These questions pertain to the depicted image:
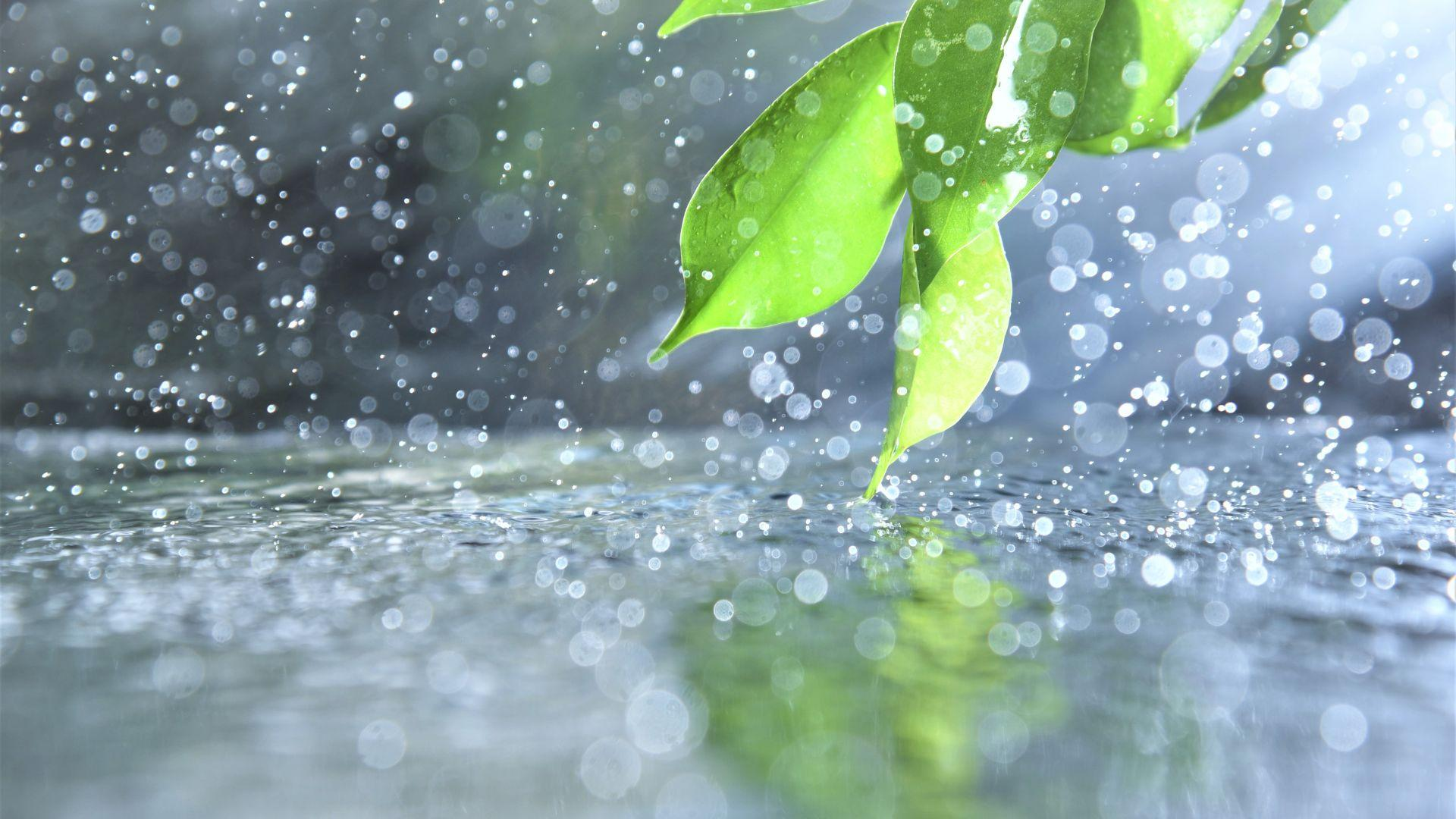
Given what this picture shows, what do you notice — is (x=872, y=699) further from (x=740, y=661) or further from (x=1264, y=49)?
(x=1264, y=49)

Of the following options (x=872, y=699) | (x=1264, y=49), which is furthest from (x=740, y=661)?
(x=1264, y=49)

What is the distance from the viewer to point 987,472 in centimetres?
49

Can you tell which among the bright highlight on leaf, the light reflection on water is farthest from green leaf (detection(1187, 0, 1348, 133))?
the light reflection on water

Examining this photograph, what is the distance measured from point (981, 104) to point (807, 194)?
41mm

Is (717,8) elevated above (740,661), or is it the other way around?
(717,8)

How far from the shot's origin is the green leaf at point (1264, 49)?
0.21 meters

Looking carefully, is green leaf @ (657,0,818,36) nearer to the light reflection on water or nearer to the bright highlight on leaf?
the bright highlight on leaf

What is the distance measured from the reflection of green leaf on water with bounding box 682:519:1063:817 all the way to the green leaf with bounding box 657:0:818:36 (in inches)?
4.3

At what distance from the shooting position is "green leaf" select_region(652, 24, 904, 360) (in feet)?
0.62

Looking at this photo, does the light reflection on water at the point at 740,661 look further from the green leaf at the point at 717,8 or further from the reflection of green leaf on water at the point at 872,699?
the green leaf at the point at 717,8

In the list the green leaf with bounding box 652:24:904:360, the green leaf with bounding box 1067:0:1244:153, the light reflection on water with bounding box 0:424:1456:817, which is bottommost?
the light reflection on water with bounding box 0:424:1456:817

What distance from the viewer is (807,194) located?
19 centimetres

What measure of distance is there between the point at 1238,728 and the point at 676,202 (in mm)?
874

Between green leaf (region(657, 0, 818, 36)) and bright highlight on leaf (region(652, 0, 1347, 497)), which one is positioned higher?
green leaf (region(657, 0, 818, 36))
